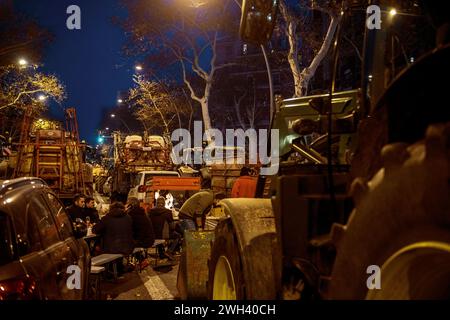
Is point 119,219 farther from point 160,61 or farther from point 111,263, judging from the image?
point 160,61

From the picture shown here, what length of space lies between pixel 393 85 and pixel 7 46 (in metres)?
21.6

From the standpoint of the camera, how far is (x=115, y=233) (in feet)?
30.0

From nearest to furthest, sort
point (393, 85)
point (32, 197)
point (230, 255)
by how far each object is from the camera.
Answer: point (393, 85) → point (230, 255) → point (32, 197)

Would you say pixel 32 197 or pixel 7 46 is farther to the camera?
pixel 7 46

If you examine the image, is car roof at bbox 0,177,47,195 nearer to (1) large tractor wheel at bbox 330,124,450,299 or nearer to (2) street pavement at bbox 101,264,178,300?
(1) large tractor wheel at bbox 330,124,450,299

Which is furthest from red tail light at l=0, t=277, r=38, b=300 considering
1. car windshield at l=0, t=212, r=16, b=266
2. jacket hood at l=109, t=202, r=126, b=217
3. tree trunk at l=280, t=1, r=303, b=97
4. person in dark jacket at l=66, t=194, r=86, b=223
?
tree trunk at l=280, t=1, r=303, b=97

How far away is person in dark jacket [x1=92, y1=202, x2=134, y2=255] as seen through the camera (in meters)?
9.09

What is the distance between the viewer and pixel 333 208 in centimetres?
260

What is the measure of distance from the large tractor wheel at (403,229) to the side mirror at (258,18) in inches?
70.1

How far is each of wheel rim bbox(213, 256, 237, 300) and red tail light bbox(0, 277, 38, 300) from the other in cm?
142

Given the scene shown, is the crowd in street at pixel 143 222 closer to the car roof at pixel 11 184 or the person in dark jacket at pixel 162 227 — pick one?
the person in dark jacket at pixel 162 227

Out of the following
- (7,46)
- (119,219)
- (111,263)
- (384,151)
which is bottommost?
(111,263)

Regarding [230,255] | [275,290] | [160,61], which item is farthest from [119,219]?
[160,61]

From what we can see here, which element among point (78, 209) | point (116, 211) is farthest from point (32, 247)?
point (78, 209)
